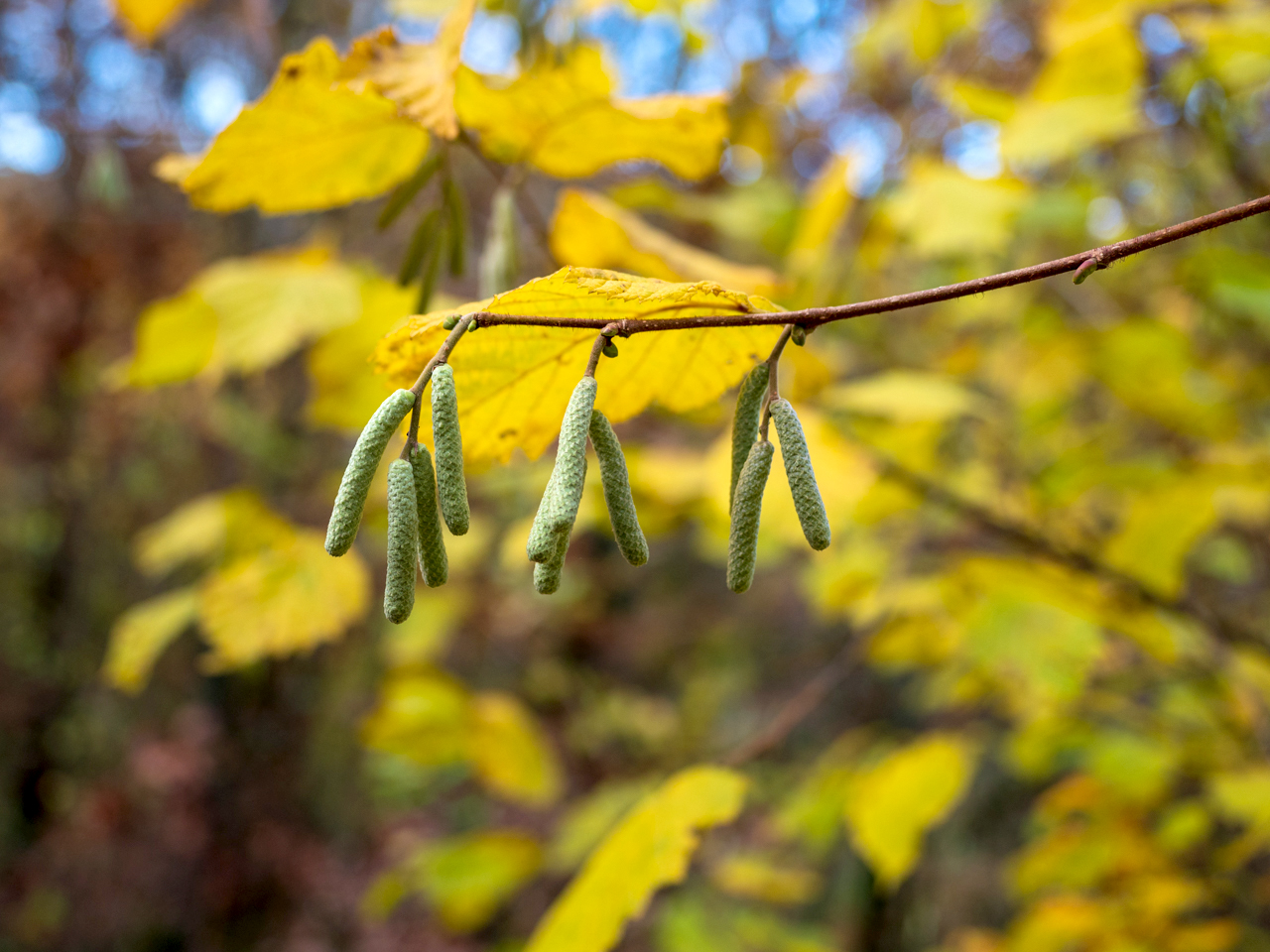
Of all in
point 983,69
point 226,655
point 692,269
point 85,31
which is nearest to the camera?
point 692,269

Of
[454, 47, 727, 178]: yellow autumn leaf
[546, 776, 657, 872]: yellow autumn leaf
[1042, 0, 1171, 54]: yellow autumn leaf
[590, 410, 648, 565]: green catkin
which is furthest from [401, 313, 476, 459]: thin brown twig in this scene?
[546, 776, 657, 872]: yellow autumn leaf

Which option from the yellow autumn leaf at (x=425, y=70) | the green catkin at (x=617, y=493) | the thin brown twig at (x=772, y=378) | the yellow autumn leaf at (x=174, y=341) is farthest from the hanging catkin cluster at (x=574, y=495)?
the yellow autumn leaf at (x=174, y=341)

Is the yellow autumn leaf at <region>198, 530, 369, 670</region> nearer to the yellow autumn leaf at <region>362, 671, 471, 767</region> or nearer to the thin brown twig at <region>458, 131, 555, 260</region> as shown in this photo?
the yellow autumn leaf at <region>362, 671, 471, 767</region>

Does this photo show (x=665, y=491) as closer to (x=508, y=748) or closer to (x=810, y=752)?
(x=508, y=748)

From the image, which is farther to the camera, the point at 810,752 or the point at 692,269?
the point at 810,752

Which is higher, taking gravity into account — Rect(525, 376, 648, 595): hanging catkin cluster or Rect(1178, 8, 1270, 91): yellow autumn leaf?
Rect(525, 376, 648, 595): hanging catkin cluster

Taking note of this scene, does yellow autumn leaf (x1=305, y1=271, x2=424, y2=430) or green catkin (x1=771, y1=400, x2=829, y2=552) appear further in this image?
yellow autumn leaf (x1=305, y1=271, x2=424, y2=430)

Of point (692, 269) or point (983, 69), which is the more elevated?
point (692, 269)

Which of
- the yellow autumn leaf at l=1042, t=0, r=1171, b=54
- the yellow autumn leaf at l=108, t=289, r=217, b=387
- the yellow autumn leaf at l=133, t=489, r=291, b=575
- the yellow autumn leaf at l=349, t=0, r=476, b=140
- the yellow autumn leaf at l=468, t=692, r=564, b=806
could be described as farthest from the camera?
the yellow autumn leaf at l=468, t=692, r=564, b=806

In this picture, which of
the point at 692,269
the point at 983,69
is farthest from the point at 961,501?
the point at 983,69
